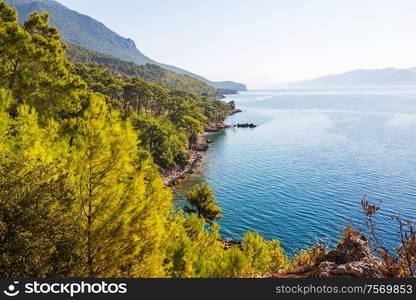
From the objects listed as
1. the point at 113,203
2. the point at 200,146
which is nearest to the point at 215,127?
the point at 200,146

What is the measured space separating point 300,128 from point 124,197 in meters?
132

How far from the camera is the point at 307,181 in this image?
211ft

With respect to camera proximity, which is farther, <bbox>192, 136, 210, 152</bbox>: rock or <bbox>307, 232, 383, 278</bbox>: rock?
<bbox>192, 136, 210, 152</bbox>: rock

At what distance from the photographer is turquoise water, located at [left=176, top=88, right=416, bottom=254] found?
45844mm

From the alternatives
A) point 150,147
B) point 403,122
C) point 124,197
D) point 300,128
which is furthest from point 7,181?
point 403,122

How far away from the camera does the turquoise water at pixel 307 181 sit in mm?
45844

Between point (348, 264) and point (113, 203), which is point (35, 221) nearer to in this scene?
point (113, 203)

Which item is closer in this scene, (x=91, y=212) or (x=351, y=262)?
(x=91, y=212)

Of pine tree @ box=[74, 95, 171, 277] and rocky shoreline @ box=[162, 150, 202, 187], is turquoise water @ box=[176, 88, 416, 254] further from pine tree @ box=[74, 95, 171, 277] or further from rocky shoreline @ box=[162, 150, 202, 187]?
pine tree @ box=[74, 95, 171, 277]

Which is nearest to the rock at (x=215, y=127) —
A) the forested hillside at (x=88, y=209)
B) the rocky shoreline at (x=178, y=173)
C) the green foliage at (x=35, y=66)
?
the rocky shoreline at (x=178, y=173)

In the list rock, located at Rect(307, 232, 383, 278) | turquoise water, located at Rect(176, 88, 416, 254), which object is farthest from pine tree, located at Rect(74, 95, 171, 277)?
turquoise water, located at Rect(176, 88, 416, 254)

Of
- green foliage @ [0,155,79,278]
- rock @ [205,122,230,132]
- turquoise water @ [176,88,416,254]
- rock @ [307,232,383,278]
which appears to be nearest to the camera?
green foliage @ [0,155,79,278]

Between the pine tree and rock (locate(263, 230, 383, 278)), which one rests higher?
the pine tree

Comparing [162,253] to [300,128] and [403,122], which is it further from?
[403,122]
